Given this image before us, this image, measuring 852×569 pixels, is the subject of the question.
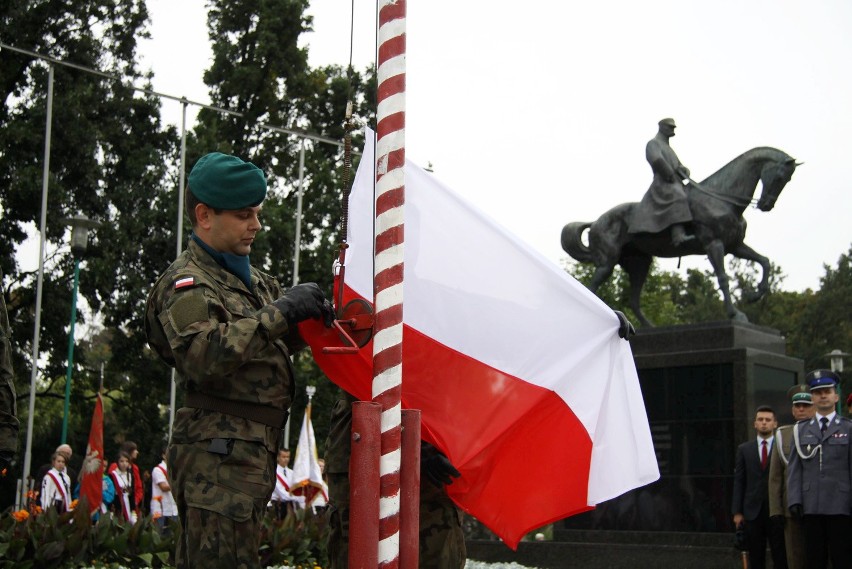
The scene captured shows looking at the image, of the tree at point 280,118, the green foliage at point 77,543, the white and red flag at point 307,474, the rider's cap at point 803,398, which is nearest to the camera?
the green foliage at point 77,543

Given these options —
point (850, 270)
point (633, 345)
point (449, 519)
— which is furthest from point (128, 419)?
point (850, 270)

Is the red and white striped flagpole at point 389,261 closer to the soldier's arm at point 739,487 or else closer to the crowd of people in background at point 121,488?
the soldier's arm at point 739,487

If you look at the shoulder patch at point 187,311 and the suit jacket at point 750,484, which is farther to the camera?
the suit jacket at point 750,484

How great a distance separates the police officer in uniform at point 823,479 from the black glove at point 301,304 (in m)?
6.04

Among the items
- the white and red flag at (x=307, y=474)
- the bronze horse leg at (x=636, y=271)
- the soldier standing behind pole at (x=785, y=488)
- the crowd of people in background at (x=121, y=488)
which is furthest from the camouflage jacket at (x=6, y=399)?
the bronze horse leg at (x=636, y=271)

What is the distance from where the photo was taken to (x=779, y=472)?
392 inches

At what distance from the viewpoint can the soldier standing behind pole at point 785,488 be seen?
9.73 metres

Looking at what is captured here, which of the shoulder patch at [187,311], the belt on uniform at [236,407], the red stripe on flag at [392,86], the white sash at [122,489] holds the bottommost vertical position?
the belt on uniform at [236,407]

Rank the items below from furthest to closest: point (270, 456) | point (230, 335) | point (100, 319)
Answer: point (100, 319)
point (270, 456)
point (230, 335)

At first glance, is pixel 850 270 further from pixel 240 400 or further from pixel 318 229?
pixel 240 400

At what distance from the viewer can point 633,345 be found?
15.1 metres

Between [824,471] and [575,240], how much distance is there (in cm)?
887

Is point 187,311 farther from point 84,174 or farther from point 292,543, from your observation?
point 84,174

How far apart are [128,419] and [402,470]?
26346 millimetres
